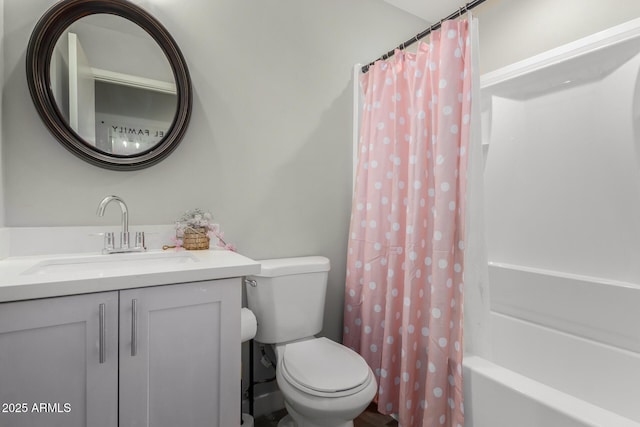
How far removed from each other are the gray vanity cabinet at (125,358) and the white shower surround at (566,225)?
101cm

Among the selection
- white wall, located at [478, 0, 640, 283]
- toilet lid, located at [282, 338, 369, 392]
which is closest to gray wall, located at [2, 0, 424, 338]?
toilet lid, located at [282, 338, 369, 392]

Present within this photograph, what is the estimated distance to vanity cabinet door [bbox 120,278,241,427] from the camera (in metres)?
0.99

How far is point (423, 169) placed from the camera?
1480 mm

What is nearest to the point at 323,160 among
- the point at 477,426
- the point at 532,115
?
the point at 532,115

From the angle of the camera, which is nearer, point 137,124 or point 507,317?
point 137,124

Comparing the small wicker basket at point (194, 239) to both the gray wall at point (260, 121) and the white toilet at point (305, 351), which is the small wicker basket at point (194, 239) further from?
the white toilet at point (305, 351)

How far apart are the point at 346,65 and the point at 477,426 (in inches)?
82.3

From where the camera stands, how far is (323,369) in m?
1.41

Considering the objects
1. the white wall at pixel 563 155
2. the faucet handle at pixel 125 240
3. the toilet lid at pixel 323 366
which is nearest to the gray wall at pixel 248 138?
the faucet handle at pixel 125 240

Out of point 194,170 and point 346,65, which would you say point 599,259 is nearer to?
point 346,65

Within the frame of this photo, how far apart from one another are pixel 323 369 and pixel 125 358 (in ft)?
2.64

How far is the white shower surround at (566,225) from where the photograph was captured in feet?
5.06

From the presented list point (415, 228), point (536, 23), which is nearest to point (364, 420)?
point (415, 228)

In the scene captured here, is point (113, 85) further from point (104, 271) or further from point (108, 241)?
point (104, 271)
